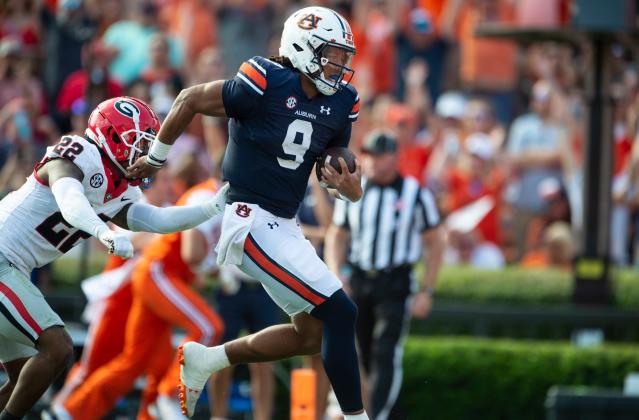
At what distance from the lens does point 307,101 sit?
21.4ft

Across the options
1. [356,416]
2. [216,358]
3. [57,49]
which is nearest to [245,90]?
[216,358]

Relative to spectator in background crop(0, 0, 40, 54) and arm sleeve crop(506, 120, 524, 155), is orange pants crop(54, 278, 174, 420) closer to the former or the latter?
spectator in background crop(0, 0, 40, 54)

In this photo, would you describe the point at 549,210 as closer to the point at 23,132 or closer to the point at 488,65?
the point at 488,65

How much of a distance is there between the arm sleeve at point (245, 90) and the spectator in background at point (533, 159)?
705cm

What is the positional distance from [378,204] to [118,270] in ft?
5.83

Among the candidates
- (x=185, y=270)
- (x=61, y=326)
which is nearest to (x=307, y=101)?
(x=61, y=326)

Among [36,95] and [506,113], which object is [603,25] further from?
[36,95]

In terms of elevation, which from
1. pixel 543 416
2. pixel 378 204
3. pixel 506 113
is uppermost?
pixel 378 204

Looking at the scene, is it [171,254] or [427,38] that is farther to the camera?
[427,38]

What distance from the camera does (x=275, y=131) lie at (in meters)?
6.48

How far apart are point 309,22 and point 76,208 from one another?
138 centimetres

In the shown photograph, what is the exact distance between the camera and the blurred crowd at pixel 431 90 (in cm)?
1238

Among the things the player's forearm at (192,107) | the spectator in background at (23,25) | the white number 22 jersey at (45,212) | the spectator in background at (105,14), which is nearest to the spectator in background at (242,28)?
the spectator in background at (105,14)

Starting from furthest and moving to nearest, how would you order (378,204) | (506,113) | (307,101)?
(506,113)
(378,204)
(307,101)
